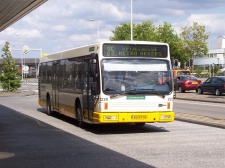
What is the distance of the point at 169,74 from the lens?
1437 centimetres

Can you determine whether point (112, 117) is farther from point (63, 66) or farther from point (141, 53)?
point (63, 66)

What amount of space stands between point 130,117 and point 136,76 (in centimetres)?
120

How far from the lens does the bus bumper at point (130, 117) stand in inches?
539

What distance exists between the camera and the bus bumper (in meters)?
13.7

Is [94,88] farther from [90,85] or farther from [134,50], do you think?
[134,50]

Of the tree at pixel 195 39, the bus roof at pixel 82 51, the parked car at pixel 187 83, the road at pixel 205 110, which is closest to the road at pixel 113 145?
the bus roof at pixel 82 51

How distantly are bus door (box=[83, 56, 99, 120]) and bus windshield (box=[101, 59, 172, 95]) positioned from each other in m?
0.32

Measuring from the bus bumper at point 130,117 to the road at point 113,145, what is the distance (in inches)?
16.3

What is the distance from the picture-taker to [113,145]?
11.6 meters

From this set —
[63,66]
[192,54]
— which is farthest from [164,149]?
[192,54]

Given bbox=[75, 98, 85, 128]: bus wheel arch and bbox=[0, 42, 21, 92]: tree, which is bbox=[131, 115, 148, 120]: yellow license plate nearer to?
bbox=[75, 98, 85, 128]: bus wheel arch

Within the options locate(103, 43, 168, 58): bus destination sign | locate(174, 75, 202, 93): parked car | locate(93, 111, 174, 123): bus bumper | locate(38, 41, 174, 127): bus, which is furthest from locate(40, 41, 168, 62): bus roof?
locate(174, 75, 202, 93): parked car

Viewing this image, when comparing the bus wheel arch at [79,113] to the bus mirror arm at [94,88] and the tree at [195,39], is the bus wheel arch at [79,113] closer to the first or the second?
the bus mirror arm at [94,88]

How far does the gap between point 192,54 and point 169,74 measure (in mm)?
66922
